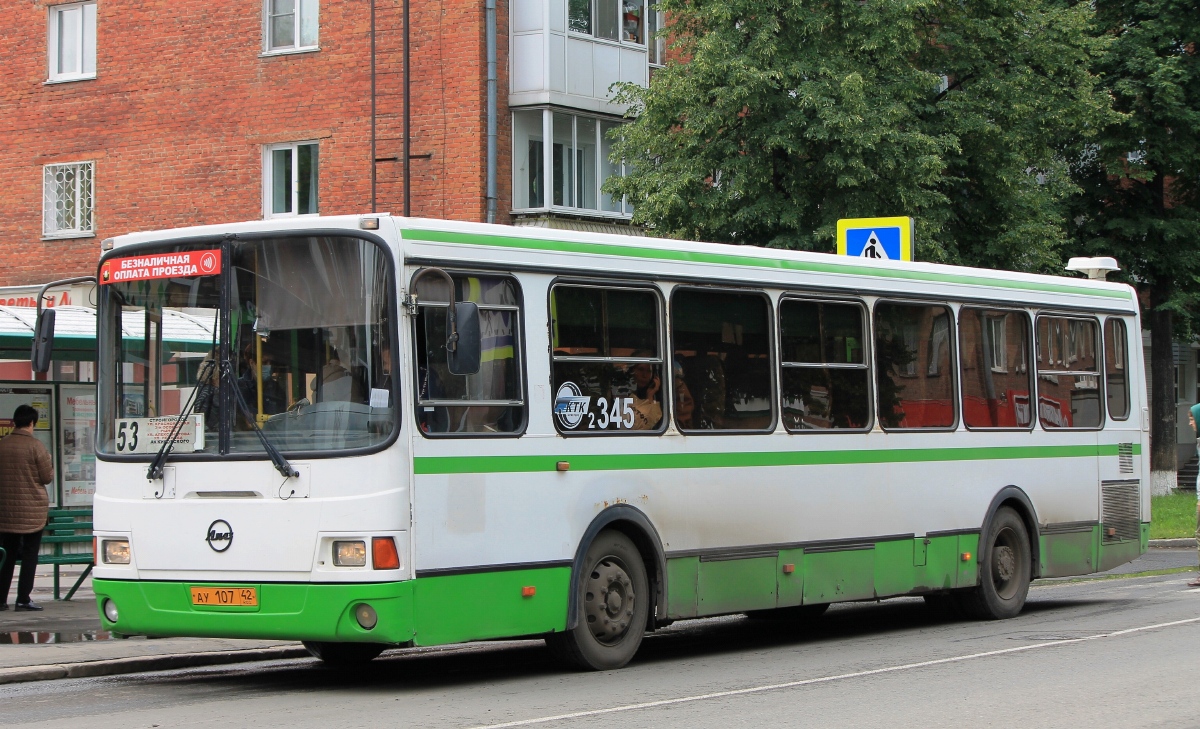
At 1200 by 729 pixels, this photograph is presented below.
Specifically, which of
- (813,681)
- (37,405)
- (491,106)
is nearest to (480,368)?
(813,681)

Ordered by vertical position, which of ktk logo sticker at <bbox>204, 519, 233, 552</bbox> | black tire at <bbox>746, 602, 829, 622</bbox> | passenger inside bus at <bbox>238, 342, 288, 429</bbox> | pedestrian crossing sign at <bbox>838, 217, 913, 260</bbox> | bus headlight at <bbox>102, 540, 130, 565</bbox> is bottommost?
black tire at <bbox>746, 602, 829, 622</bbox>

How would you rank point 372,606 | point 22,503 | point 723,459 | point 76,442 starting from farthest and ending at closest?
1. point 76,442
2. point 22,503
3. point 723,459
4. point 372,606

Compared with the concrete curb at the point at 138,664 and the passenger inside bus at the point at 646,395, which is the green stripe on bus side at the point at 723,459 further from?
the concrete curb at the point at 138,664

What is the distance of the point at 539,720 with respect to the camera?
342 inches

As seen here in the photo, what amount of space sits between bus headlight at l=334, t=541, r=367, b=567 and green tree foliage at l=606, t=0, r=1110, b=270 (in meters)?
15.3

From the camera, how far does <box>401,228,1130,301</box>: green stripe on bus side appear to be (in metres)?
10.3

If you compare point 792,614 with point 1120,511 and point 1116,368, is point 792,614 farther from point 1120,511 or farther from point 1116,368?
point 1116,368

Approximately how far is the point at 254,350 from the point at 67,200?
25.7m

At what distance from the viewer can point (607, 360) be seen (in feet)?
36.9

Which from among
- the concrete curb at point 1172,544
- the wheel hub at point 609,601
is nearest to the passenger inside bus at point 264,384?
the wheel hub at point 609,601

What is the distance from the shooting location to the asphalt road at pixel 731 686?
884 cm

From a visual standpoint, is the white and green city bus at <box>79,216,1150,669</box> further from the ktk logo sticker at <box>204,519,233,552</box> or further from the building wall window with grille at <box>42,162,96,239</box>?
the building wall window with grille at <box>42,162,96,239</box>

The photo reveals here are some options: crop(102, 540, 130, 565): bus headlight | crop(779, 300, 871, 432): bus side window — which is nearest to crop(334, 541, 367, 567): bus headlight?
crop(102, 540, 130, 565): bus headlight

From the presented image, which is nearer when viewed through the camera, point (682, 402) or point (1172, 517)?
point (682, 402)
